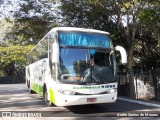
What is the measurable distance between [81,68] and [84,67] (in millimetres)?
122

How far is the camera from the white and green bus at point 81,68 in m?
11.2

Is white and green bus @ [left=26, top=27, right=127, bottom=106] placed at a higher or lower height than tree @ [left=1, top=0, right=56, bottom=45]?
lower

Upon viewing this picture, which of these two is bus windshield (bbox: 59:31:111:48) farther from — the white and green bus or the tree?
the tree

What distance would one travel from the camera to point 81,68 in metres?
11.5

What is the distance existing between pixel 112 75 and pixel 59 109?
112 inches

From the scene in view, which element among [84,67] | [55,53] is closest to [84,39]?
[84,67]

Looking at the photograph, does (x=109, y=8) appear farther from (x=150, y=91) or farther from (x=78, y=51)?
(x=78, y=51)

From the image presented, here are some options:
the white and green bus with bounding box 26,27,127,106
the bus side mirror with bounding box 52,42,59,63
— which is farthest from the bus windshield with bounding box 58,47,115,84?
the bus side mirror with bounding box 52,42,59,63

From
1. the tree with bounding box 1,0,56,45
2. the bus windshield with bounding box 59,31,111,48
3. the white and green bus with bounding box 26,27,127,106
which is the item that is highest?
the tree with bounding box 1,0,56,45

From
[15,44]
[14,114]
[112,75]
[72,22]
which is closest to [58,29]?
[112,75]

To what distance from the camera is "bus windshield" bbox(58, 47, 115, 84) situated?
37.3 ft

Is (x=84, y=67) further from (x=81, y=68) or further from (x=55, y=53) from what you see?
(x=55, y=53)

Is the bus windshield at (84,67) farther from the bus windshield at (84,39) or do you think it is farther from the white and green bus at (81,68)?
the bus windshield at (84,39)

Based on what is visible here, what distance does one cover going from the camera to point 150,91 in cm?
1938
